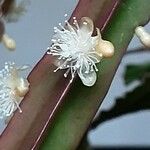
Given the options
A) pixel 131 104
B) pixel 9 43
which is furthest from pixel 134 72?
pixel 9 43

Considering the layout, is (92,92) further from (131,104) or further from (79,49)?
(131,104)

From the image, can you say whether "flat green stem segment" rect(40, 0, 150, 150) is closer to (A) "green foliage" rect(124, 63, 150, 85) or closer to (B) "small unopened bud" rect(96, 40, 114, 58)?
(B) "small unopened bud" rect(96, 40, 114, 58)

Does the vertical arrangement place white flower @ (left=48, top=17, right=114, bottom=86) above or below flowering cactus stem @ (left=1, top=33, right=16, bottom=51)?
below

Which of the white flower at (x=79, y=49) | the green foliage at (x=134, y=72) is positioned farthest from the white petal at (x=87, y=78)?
the green foliage at (x=134, y=72)

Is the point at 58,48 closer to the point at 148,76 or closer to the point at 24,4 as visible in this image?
the point at 24,4

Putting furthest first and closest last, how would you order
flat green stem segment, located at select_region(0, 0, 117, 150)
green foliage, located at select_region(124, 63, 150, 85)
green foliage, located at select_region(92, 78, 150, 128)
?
1. green foliage, located at select_region(124, 63, 150, 85)
2. green foliage, located at select_region(92, 78, 150, 128)
3. flat green stem segment, located at select_region(0, 0, 117, 150)

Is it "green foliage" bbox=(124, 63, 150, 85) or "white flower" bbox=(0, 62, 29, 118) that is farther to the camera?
"green foliage" bbox=(124, 63, 150, 85)

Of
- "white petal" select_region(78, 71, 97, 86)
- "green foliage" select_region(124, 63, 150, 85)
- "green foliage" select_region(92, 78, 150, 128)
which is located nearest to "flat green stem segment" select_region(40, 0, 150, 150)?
"white petal" select_region(78, 71, 97, 86)
